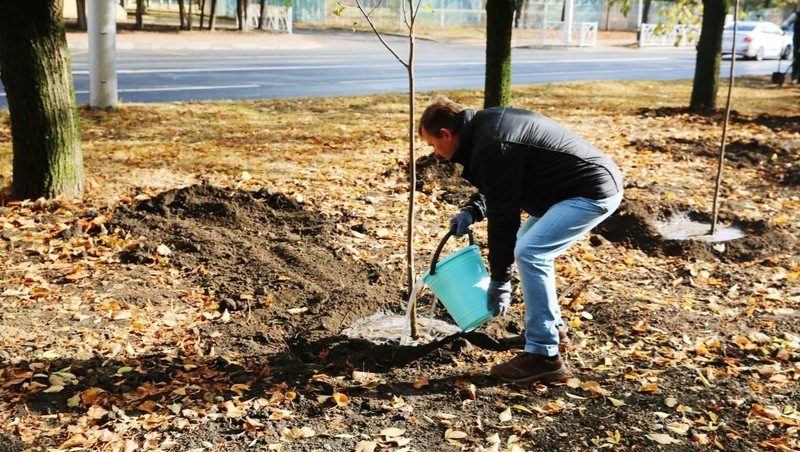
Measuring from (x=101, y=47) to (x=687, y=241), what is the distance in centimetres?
762

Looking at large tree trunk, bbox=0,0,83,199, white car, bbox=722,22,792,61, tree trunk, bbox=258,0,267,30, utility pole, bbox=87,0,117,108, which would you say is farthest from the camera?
tree trunk, bbox=258,0,267,30

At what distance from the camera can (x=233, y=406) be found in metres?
3.72

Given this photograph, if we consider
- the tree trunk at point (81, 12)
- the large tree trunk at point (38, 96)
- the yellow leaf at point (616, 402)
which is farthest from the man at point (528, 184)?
the tree trunk at point (81, 12)

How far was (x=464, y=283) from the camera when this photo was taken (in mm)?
3900

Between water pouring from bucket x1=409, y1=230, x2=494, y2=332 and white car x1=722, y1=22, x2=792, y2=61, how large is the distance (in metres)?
26.7

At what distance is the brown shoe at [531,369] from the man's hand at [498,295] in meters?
0.33

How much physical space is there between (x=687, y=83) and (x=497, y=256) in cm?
1599

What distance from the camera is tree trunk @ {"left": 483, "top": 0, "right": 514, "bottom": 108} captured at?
329 inches

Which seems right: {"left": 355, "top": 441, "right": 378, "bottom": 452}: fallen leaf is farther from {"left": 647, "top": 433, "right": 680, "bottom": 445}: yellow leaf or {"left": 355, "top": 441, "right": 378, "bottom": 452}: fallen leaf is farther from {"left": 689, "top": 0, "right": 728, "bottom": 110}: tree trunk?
{"left": 689, "top": 0, "right": 728, "bottom": 110}: tree trunk

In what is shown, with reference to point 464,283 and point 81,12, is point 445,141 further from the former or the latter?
point 81,12

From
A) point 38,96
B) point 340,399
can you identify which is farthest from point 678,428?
point 38,96

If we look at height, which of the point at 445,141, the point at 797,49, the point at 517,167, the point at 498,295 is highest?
the point at 797,49

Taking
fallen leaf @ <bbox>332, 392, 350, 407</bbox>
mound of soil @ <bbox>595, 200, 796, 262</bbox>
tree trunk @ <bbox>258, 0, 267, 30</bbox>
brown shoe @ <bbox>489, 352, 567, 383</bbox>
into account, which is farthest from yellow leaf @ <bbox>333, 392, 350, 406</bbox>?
tree trunk @ <bbox>258, 0, 267, 30</bbox>

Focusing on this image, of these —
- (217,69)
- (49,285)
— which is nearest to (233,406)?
(49,285)
